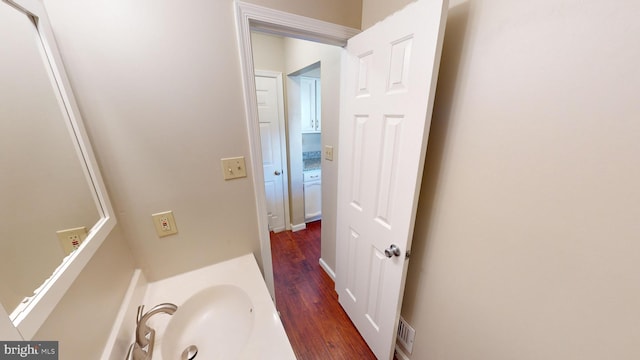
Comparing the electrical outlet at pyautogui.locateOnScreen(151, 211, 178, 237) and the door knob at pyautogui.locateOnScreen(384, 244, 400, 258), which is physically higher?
the electrical outlet at pyautogui.locateOnScreen(151, 211, 178, 237)

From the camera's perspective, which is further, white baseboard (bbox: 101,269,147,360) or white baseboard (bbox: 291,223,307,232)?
white baseboard (bbox: 291,223,307,232)

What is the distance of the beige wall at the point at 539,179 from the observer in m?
0.51

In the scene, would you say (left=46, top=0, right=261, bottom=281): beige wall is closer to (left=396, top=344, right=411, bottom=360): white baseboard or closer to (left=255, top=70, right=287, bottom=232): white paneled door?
(left=255, top=70, right=287, bottom=232): white paneled door

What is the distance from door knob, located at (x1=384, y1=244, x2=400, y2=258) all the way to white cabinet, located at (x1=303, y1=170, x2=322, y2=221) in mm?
1713

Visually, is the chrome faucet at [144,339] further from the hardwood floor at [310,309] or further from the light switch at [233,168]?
the hardwood floor at [310,309]

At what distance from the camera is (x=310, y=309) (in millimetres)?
1685

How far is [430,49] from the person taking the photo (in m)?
0.74

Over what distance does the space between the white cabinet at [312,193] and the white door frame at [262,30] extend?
1581 millimetres

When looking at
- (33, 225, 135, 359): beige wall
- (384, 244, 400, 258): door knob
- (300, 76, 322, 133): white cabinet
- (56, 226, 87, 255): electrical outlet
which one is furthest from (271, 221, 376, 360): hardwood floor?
(300, 76, 322, 133): white cabinet

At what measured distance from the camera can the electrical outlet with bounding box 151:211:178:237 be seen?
3.19ft

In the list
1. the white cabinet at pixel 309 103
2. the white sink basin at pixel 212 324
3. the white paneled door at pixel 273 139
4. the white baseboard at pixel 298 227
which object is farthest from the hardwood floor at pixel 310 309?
the white cabinet at pixel 309 103

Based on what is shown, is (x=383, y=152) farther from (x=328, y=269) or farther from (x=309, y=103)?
(x=309, y=103)

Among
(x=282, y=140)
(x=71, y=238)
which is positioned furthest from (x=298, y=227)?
(x=71, y=238)

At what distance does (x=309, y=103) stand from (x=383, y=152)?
194cm
